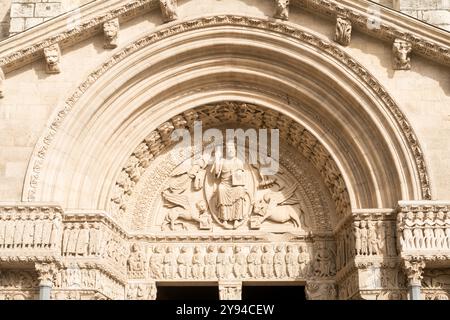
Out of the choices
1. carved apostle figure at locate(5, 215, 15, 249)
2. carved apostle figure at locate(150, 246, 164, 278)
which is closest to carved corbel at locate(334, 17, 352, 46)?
carved apostle figure at locate(150, 246, 164, 278)

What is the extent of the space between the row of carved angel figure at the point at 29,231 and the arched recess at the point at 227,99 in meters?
0.41

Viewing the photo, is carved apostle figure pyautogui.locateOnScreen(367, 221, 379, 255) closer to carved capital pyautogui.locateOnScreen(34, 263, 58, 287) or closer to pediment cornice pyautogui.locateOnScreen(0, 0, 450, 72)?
pediment cornice pyautogui.locateOnScreen(0, 0, 450, 72)

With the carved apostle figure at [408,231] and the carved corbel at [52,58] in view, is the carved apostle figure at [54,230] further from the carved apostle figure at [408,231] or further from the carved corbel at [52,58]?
the carved apostle figure at [408,231]

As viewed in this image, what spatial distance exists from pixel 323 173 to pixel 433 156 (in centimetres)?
218

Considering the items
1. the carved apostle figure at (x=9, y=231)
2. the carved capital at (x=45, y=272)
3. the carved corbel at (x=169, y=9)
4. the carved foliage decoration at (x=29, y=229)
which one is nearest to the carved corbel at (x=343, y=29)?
the carved corbel at (x=169, y=9)

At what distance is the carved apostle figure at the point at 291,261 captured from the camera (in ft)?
46.4

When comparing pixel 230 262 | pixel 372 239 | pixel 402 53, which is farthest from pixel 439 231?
pixel 230 262

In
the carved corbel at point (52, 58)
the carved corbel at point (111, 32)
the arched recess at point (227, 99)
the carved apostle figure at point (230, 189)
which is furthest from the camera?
the carved apostle figure at point (230, 189)

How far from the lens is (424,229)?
1243 centimetres

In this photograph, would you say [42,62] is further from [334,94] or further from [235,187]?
[334,94]

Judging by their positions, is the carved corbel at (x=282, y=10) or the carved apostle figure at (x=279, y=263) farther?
the carved apostle figure at (x=279, y=263)

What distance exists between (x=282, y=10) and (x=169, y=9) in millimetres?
1938

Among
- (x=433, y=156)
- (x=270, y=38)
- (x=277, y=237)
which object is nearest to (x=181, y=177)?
(x=277, y=237)

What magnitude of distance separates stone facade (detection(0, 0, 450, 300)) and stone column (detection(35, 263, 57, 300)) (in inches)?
1.1
